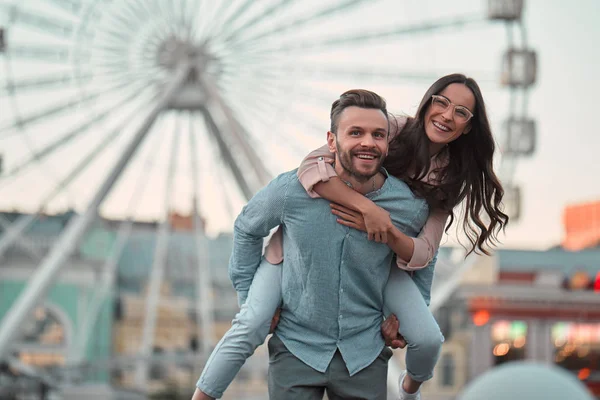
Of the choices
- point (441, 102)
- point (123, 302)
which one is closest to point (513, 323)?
point (123, 302)

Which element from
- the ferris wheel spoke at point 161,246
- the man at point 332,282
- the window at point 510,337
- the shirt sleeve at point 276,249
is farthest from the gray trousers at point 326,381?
the window at point 510,337

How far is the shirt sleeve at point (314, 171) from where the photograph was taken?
379 centimetres

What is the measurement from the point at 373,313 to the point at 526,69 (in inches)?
677

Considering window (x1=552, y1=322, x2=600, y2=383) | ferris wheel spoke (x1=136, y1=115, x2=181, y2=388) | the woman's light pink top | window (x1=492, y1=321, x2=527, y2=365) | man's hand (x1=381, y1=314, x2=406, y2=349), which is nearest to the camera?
the woman's light pink top

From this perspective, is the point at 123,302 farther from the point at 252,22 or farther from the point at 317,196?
the point at 317,196

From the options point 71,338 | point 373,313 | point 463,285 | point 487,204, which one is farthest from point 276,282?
point 463,285

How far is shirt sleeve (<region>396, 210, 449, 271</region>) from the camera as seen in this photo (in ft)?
12.7

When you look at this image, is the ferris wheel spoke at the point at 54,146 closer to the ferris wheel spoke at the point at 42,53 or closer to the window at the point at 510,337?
the ferris wheel spoke at the point at 42,53

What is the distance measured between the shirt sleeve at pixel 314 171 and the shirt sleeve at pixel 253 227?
67 millimetres

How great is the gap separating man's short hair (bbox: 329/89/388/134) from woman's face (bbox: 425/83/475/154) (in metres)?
0.23

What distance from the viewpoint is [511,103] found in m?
21.1

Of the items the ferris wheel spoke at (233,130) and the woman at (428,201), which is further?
the ferris wheel spoke at (233,130)

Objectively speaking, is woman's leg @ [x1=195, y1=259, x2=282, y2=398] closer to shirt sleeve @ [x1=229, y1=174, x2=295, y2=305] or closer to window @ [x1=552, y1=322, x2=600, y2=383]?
shirt sleeve @ [x1=229, y1=174, x2=295, y2=305]

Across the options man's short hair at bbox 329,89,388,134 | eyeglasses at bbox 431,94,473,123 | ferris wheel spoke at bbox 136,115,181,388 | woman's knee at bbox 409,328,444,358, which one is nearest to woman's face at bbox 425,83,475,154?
eyeglasses at bbox 431,94,473,123
